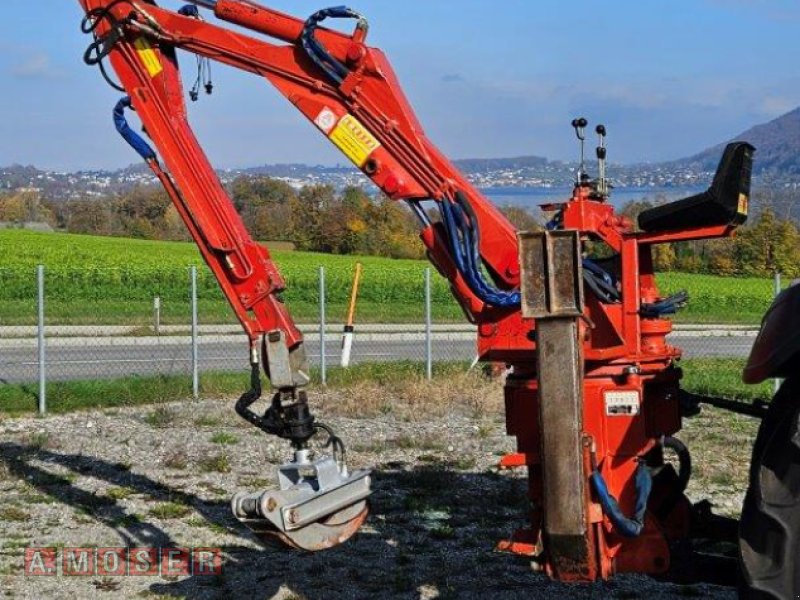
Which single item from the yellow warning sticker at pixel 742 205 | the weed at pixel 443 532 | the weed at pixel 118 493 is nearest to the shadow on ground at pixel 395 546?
the weed at pixel 443 532

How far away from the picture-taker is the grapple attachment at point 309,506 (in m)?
6.19

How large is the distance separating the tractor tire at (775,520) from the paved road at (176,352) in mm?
16525

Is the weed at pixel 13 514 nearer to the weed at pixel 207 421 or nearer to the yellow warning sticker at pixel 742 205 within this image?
the weed at pixel 207 421

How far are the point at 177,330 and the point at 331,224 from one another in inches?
1090

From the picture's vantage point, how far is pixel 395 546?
347 inches

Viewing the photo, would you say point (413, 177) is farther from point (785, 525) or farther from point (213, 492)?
point (213, 492)

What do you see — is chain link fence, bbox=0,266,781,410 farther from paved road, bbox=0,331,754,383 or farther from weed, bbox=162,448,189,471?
weed, bbox=162,448,189,471

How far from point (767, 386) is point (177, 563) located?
1206cm

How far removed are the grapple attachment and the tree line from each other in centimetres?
2702

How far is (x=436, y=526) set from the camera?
938 cm

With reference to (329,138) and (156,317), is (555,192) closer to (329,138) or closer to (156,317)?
(329,138)

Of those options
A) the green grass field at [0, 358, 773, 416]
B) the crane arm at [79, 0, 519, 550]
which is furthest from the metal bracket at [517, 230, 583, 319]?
the green grass field at [0, 358, 773, 416]

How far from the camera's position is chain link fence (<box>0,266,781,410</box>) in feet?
71.6

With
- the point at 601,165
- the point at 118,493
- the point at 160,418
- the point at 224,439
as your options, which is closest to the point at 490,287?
the point at 601,165
